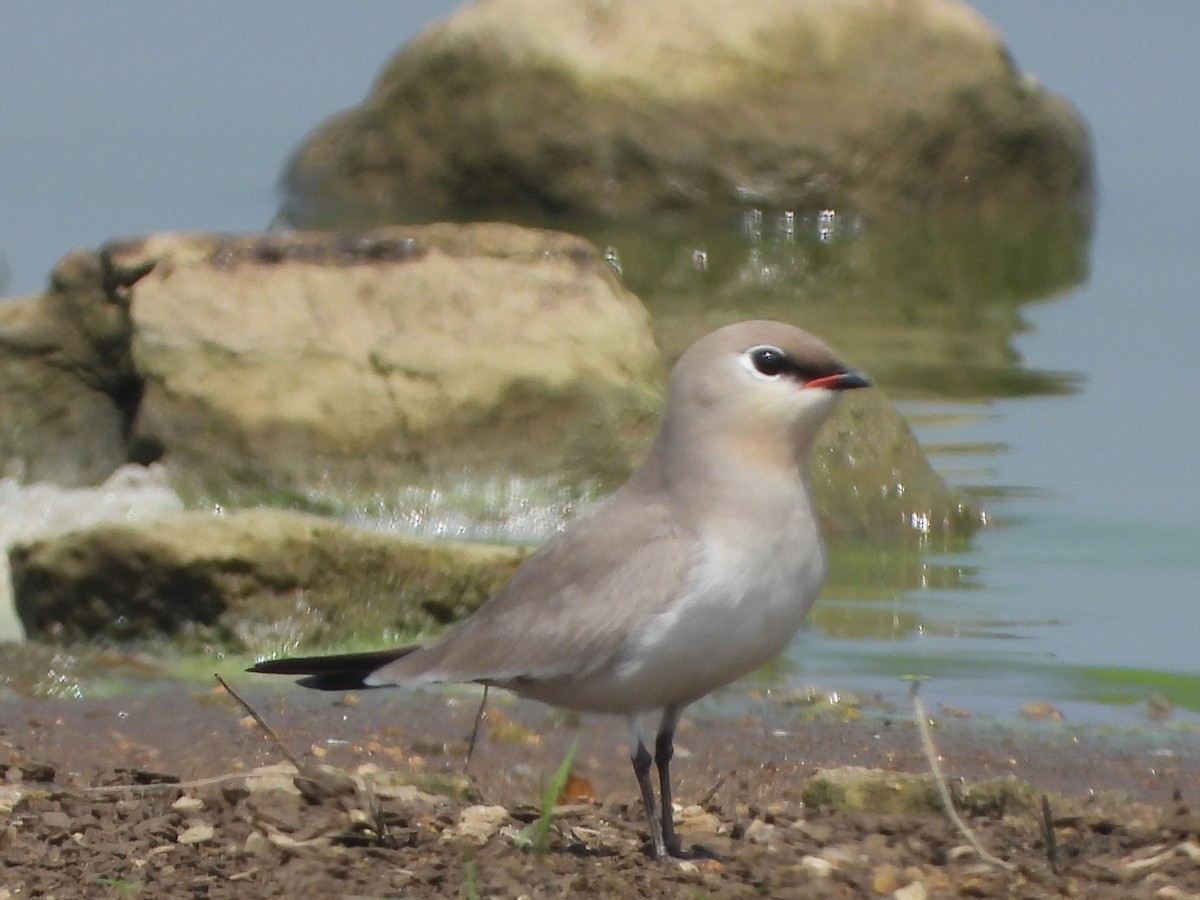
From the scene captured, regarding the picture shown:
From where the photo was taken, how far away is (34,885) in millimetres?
4711

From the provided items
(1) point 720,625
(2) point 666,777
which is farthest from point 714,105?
(1) point 720,625

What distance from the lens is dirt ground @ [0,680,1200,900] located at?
4.83 m

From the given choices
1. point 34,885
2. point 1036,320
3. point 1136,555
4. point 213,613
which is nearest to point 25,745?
point 213,613

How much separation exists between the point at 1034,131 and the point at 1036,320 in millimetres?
4665

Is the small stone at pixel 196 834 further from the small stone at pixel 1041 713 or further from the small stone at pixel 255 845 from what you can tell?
the small stone at pixel 1041 713

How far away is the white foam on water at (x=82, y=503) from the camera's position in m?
9.90

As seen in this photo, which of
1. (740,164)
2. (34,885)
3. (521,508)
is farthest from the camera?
(740,164)

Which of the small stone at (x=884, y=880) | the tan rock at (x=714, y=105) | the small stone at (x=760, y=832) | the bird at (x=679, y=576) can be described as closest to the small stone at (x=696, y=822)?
the small stone at (x=760, y=832)

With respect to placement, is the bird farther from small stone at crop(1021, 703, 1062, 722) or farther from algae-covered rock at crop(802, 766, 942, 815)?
small stone at crop(1021, 703, 1062, 722)

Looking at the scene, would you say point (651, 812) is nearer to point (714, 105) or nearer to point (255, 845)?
point (255, 845)

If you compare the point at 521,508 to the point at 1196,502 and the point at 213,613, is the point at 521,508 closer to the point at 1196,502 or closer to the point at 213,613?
the point at 213,613

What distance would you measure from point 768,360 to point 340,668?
121 centimetres

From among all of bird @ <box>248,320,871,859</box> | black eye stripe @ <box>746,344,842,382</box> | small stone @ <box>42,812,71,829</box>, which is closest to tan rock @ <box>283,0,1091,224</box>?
bird @ <box>248,320,871,859</box>

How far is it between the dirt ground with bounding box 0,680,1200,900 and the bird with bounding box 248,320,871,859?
0.91 feet
